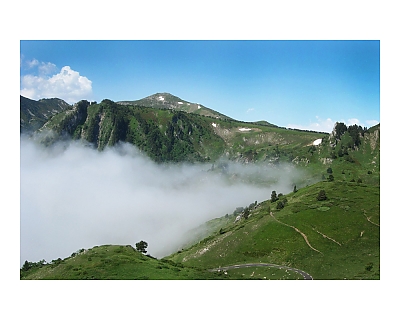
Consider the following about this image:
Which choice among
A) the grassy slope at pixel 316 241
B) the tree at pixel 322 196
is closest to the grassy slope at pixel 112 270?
the grassy slope at pixel 316 241

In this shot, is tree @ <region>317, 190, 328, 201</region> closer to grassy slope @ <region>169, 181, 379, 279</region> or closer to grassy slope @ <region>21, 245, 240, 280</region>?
grassy slope @ <region>169, 181, 379, 279</region>

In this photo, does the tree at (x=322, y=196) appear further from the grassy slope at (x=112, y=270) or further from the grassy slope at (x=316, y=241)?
the grassy slope at (x=112, y=270)

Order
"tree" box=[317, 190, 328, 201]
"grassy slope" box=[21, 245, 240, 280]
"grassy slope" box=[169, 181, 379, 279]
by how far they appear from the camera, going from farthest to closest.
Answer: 1. "tree" box=[317, 190, 328, 201]
2. "grassy slope" box=[169, 181, 379, 279]
3. "grassy slope" box=[21, 245, 240, 280]

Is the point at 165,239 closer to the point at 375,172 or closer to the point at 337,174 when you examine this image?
the point at 337,174

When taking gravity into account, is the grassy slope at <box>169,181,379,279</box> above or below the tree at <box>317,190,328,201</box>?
below

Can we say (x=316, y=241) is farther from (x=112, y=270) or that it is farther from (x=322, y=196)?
(x=112, y=270)

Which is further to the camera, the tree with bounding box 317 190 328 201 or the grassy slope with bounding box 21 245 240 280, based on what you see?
the tree with bounding box 317 190 328 201

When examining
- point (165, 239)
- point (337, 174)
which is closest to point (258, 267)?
point (337, 174)

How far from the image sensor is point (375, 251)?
2557 inches

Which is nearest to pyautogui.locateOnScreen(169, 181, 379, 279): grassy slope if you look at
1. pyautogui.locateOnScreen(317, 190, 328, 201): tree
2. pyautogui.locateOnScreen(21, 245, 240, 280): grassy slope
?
pyautogui.locateOnScreen(317, 190, 328, 201): tree

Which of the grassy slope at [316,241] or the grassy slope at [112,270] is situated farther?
the grassy slope at [316,241]

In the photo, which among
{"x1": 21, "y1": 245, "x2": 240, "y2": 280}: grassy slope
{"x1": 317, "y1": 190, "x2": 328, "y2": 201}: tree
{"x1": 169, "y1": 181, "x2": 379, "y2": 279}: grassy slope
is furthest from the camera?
{"x1": 317, "y1": 190, "x2": 328, "y2": 201}: tree

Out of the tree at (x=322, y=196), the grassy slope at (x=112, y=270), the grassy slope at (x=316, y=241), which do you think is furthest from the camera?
the tree at (x=322, y=196)
